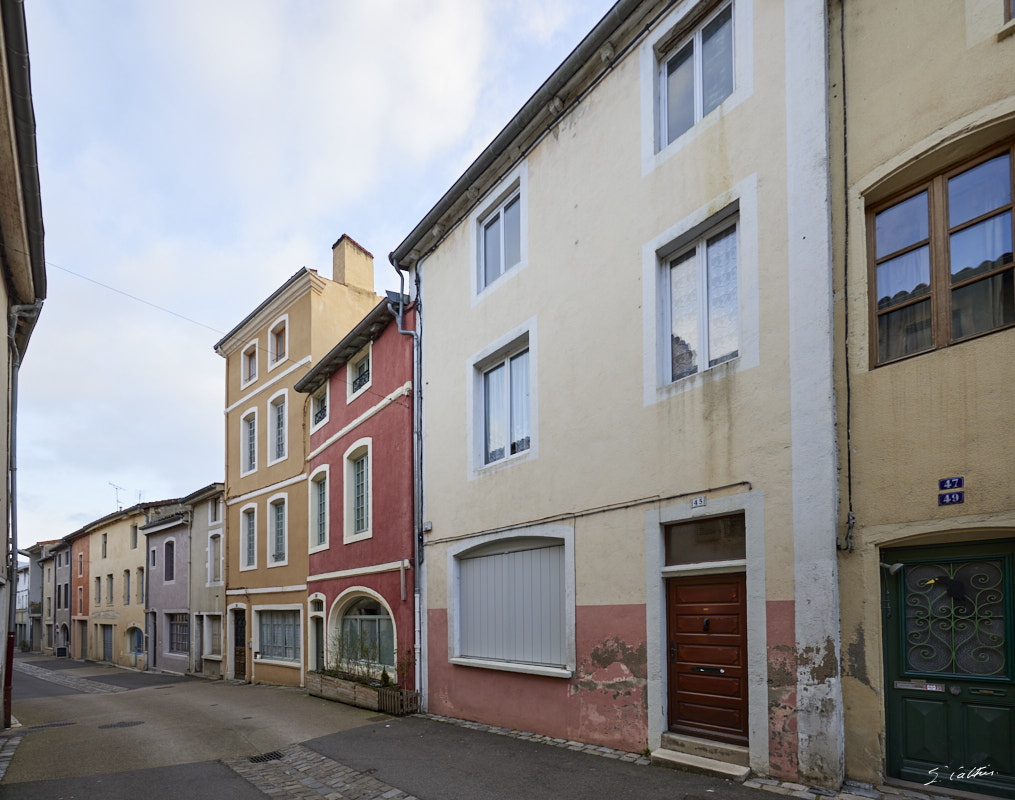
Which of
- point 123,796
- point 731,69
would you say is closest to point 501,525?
point 123,796

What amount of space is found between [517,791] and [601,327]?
5099mm

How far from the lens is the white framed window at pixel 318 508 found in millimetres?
18188

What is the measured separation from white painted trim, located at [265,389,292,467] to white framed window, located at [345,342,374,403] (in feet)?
15.9

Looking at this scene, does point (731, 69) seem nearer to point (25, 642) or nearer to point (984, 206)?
point (984, 206)

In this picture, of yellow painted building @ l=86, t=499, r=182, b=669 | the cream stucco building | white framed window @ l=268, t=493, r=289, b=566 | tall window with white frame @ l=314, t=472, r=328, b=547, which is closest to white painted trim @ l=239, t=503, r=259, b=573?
white framed window @ l=268, t=493, r=289, b=566

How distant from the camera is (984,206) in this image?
5.73 m

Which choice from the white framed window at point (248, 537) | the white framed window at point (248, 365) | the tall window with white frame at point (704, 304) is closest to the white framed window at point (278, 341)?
the white framed window at point (248, 365)

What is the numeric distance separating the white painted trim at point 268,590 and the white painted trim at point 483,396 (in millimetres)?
9694

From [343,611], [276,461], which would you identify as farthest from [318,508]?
[276,461]

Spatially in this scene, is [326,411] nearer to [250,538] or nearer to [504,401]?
[250,538]

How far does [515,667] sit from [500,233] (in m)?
6.41

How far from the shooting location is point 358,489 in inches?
646

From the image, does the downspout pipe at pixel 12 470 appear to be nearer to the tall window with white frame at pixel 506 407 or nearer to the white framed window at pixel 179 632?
the tall window with white frame at pixel 506 407

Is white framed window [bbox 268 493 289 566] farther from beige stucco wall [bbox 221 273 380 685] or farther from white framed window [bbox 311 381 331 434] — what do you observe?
white framed window [bbox 311 381 331 434]
